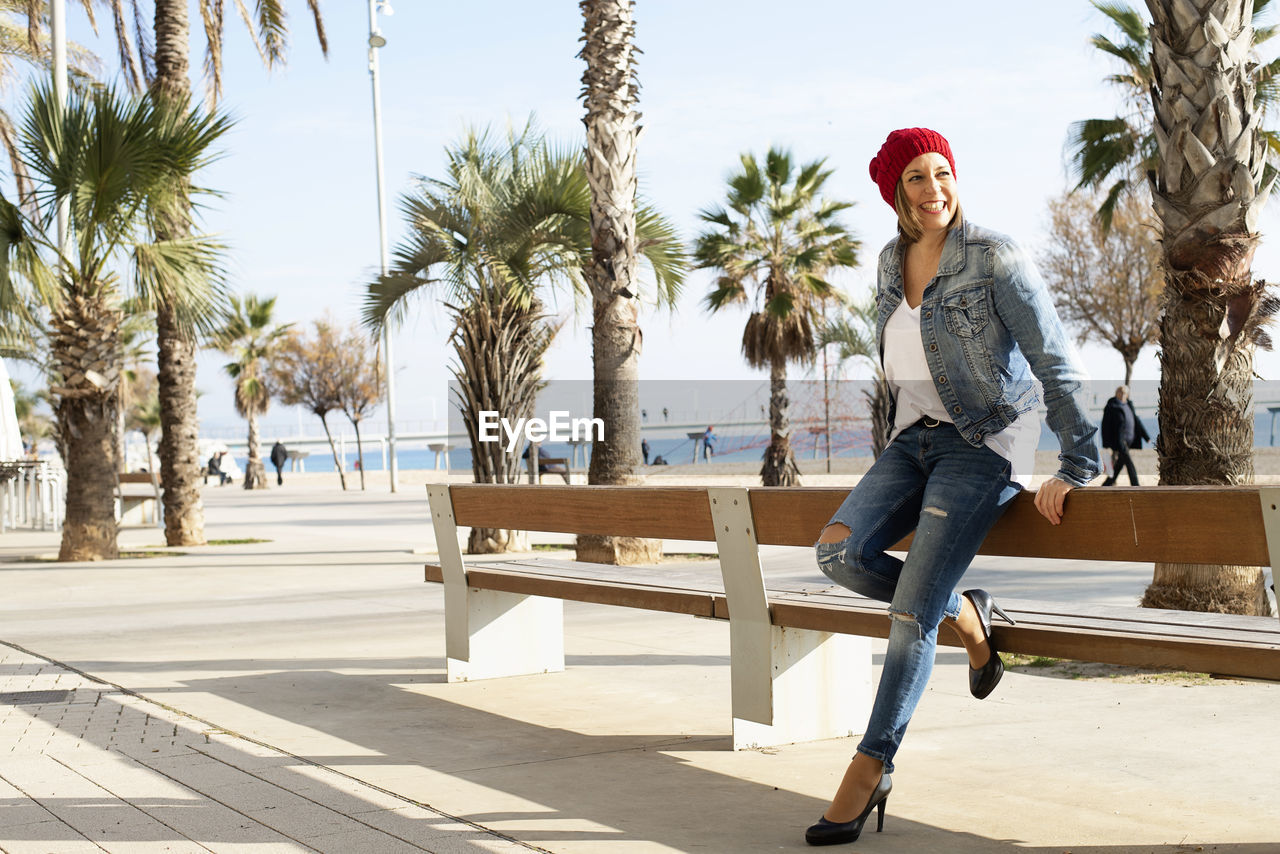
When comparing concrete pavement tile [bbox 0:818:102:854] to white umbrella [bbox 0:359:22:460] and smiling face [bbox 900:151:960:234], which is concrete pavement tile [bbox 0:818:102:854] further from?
white umbrella [bbox 0:359:22:460]

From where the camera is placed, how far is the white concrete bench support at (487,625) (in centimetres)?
605

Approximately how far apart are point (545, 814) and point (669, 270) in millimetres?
10431

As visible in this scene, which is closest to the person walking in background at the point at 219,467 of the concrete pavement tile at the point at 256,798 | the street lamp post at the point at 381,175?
the street lamp post at the point at 381,175

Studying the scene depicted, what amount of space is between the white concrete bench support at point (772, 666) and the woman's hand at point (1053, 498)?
3.62 feet

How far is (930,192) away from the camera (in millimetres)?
3553

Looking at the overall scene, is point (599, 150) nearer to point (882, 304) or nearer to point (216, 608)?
point (216, 608)

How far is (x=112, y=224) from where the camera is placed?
13211mm

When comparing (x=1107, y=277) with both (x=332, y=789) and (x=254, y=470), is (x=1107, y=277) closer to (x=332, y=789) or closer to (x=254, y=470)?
(x=254, y=470)

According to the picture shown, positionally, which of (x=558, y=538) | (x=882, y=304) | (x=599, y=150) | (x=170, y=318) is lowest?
(x=558, y=538)

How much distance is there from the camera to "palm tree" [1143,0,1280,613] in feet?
20.2

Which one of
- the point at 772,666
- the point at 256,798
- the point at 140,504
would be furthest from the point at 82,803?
the point at 140,504

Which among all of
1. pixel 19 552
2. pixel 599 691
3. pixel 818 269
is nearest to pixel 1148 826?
pixel 599 691

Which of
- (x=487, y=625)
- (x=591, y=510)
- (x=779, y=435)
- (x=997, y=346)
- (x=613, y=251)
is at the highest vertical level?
(x=613, y=251)

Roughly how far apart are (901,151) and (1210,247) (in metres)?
3.24
